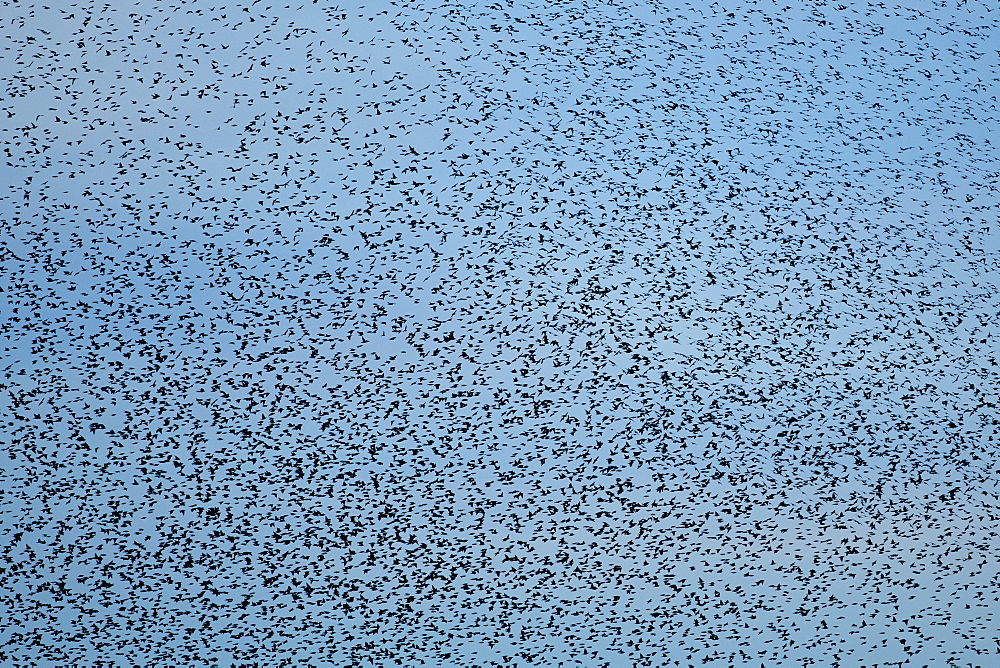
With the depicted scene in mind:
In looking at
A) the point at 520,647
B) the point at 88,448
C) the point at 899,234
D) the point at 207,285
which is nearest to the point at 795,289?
the point at 899,234

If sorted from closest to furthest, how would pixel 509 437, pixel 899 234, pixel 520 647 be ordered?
pixel 520 647 → pixel 509 437 → pixel 899 234

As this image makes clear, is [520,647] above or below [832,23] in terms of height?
below

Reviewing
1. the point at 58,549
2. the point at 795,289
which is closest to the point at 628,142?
the point at 795,289

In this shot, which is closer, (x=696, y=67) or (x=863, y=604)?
(x=863, y=604)

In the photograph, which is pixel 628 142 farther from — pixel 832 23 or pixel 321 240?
pixel 321 240

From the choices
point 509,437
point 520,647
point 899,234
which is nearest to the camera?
point 520,647

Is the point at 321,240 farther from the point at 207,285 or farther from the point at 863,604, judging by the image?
the point at 863,604

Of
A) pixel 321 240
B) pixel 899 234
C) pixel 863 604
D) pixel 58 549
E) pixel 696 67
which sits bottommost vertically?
pixel 58 549

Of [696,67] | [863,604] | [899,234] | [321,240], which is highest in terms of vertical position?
[696,67]

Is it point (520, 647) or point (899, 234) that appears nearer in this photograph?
point (520, 647)
